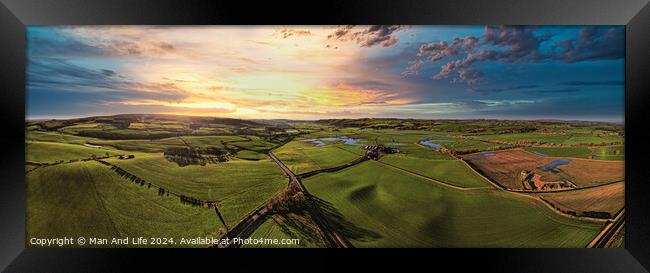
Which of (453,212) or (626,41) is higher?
(626,41)

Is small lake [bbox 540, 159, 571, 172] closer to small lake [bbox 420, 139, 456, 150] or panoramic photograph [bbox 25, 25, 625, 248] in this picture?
panoramic photograph [bbox 25, 25, 625, 248]

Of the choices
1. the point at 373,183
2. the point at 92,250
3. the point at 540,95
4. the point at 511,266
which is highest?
the point at 540,95

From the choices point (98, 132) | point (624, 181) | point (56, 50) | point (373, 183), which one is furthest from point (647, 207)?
point (56, 50)

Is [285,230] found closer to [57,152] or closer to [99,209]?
[99,209]

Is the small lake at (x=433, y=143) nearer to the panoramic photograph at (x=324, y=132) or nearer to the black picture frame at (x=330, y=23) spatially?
the panoramic photograph at (x=324, y=132)

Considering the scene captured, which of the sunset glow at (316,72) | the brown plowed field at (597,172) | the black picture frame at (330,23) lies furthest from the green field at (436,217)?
the sunset glow at (316,72)

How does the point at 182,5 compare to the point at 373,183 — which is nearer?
the point at 182,5

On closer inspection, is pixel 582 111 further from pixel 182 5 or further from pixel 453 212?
pixel 182 5

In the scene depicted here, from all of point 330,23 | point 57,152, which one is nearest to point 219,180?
point 57,152
